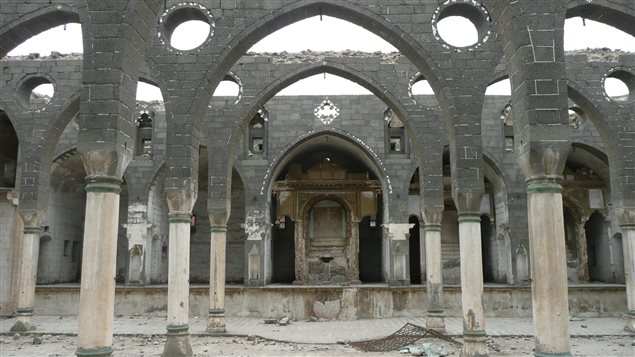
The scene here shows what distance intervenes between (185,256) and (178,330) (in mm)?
1287

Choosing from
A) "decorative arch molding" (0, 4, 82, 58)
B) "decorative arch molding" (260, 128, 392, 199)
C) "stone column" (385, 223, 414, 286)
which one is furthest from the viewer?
"decorative arch molding" (260, 128, 392, 199)

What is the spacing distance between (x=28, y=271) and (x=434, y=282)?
1010cm

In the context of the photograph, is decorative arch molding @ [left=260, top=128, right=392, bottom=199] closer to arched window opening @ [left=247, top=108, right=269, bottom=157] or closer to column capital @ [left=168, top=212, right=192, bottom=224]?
arched window opening @ [left=247, top=108, right=269, bottom=157]

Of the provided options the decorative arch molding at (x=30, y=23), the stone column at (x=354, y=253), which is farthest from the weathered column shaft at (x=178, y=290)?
the stone column at (x=354, y=253)

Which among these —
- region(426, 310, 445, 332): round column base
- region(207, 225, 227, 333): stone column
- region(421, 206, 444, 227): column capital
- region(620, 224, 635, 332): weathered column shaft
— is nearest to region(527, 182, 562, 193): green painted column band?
region(421, 206, 444, 227): column capital

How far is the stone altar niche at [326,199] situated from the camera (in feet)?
69.5

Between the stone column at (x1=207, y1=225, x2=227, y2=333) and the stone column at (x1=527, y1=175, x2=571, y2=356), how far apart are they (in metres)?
8.27

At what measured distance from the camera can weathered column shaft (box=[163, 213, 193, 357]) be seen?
31.5ft

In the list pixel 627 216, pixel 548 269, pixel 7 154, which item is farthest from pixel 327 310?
pixel 7 154

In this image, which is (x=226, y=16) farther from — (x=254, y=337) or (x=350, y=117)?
(x=350, y=117)

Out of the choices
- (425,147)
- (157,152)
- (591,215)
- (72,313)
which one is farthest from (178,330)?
(591,215)

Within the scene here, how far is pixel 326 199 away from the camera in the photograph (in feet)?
74.5

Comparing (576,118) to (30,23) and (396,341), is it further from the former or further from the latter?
(30,23)

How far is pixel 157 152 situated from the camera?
19.5m
